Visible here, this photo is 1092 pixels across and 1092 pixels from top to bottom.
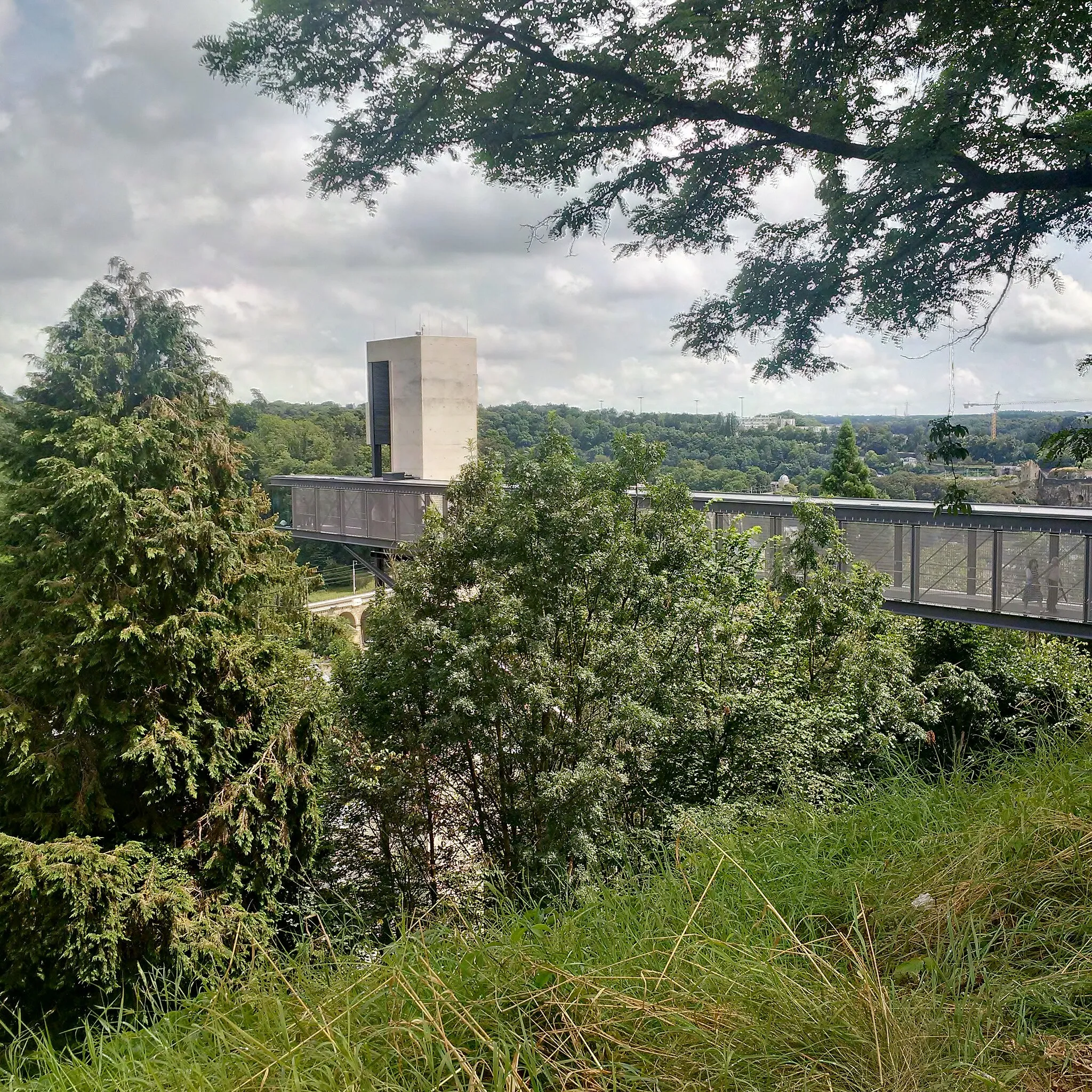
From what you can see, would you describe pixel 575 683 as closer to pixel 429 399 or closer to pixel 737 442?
pixel 737 442

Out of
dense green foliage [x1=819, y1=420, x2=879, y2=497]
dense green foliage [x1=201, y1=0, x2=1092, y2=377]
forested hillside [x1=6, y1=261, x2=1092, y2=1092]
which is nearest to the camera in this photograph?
dense green foliage [x1=201, y1=0, x2=1092, y2=377]

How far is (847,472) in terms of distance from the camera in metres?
13.7

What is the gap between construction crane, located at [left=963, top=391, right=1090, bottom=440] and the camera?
161 inches

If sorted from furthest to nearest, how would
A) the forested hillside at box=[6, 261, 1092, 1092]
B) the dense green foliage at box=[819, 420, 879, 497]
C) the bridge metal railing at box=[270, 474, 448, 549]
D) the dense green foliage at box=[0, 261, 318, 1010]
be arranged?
1. the dense green foliage at box=[819, 420, 879, 497]
2. the bridge metal railing at box=[270, 474, 448, 549]
3. the dense green foliage at box=[0, 261, 318, 1010]
4. the forested hillside at box=[6, 261, 1092, 1092]

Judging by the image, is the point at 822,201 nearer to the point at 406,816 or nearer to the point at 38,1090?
the point at 38,1090

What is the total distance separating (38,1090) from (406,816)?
5.11 m

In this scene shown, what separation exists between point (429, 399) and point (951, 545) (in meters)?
8.20

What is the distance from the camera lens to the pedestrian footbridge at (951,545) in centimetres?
616

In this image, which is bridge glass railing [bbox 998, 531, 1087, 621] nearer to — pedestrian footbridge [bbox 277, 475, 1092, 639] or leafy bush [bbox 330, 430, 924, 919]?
pedestrian footbridge [bbox 277, 475, 1092, 639]

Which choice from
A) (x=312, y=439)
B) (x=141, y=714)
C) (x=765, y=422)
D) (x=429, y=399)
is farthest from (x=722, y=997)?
(x=312, y=439)

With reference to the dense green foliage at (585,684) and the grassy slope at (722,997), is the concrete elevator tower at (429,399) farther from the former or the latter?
the grassy slope at (722,997)

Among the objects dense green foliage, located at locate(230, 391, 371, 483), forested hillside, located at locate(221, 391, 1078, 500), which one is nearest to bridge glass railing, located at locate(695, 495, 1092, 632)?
forested hillside, located at locate(221, 391, 1078, 500)

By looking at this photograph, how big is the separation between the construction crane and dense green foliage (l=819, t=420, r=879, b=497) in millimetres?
7603

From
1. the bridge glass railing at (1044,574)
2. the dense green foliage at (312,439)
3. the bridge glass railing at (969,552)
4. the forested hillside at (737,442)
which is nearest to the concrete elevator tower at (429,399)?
the forested hillside at (737,442)
